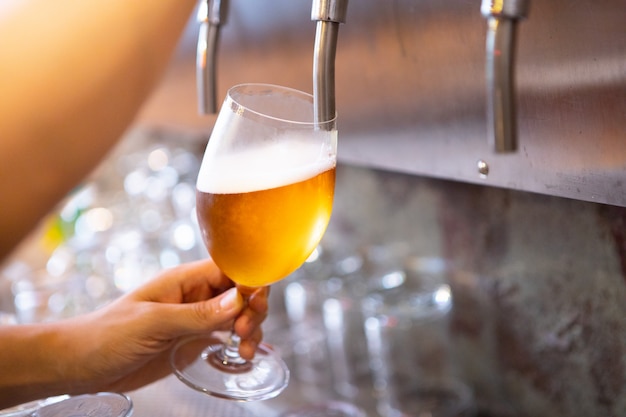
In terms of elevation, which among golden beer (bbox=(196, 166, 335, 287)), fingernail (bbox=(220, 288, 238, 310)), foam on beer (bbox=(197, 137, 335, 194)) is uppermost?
foam on beer (bbox=(197, 137, 335, 194))

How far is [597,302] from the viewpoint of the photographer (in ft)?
3.20

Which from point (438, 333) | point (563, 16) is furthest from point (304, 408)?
point (563, 16)

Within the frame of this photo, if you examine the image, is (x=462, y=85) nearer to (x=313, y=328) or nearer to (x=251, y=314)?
(x=251, y=314)

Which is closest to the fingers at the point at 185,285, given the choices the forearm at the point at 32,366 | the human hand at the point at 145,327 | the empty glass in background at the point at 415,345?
the human hand at the point at 145,327

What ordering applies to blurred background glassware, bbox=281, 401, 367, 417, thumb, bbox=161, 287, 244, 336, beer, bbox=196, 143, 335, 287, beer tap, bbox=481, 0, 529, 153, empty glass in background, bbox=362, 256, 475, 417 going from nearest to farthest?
beer tap, bbox=481, 0, 529, 153 < beer, bbox=196, 143, 335, 287 < thumb, bbox=161, 287, 244, 336 < blurred background glassware, bbox=281, 401, 367, 417 < empty glass in background, bbox=362, 256, 475, 417

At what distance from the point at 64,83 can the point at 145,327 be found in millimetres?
309

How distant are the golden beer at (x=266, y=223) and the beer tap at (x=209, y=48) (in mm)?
100

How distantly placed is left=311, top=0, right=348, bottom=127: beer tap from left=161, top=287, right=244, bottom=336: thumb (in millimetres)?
294

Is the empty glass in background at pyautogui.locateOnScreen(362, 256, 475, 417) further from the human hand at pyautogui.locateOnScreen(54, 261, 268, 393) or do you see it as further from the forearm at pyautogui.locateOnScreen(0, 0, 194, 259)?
the forearm at pyautogui.locateOnScreen(0, 0, 194, 259)

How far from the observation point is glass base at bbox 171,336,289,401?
0.78 meters

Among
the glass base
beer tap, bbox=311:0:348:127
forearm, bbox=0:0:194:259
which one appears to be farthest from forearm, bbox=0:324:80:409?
beer tap, bbox=311:0:348:127

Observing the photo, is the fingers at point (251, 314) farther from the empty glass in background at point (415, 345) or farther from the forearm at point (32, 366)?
the empty glass in background at point (415, 345)


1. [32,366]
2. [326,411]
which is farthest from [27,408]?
[326,411]

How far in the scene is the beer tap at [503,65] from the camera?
458mm
